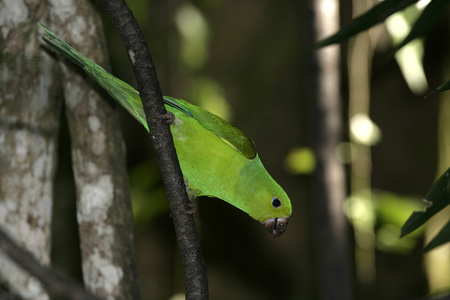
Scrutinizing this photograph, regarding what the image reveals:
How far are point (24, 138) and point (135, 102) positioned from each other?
62 cm

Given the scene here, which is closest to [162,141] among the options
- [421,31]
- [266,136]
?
[421,31]

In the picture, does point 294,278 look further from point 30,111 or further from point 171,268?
point 30,111

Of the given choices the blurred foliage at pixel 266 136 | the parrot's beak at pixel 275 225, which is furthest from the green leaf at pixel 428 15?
the blurred foliage at pixel 266 136

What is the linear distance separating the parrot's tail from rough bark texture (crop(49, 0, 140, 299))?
302mm

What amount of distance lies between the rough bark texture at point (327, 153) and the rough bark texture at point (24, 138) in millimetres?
1549

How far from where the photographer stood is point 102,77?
6.01ft

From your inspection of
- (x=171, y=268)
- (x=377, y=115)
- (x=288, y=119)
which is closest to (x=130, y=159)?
(x=171, y=268)

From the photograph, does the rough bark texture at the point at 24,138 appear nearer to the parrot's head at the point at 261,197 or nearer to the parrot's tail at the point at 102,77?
the parrot's tail at the point at 102,77

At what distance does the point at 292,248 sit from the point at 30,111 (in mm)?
3977

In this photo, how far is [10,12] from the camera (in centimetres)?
223

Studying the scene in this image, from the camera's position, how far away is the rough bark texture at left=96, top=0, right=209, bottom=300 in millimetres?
1410

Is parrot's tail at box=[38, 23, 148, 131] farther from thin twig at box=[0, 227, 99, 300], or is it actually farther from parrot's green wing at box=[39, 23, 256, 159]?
thin twig at box=[0, 227, 99, 300]

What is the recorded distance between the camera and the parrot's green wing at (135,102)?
1.73 metres

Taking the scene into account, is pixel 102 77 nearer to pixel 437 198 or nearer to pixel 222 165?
pixel 222 165
